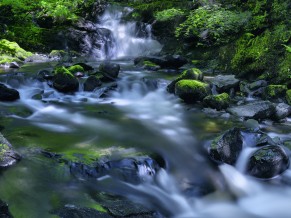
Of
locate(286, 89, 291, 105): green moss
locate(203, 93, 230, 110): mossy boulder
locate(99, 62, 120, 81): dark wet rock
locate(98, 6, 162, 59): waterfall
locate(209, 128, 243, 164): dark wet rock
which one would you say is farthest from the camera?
locate(98, 6, 162, 59): waterfall

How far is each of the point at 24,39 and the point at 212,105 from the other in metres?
10.3

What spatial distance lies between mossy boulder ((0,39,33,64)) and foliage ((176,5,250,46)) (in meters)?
6.59

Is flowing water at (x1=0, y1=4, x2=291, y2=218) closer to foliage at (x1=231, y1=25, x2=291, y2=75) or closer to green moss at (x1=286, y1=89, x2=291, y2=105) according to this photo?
green moss at (x1=286, y1=89, x2=291, y2=105)

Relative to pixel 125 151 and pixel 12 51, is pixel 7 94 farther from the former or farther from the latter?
pixel 12 51

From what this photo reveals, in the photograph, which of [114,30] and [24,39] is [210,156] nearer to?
[24,39]

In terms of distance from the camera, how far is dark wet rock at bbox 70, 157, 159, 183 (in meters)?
4.53

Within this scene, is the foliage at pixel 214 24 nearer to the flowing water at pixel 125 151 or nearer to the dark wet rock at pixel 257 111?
the flowing water at pixel 125 151

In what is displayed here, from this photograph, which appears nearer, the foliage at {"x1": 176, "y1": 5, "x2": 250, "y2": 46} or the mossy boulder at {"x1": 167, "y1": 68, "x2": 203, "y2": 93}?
the mossy boulder at {"x1": 167, "y1": 68, "x2": 203, "y2": 93}

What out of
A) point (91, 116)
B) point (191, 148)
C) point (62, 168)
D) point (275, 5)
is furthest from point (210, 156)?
point (275, 5)

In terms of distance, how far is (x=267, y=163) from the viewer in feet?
16.3

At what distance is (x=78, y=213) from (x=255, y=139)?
3.54 metres

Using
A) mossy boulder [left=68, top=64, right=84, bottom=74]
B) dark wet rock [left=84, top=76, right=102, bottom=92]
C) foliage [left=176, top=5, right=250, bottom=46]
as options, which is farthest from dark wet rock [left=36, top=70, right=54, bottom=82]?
foliage [left=176, top=5, right=250, bottom=46]

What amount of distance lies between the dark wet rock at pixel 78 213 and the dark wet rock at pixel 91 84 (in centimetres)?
582

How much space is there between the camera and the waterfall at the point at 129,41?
1609cm
